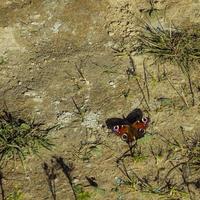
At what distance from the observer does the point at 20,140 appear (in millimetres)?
7016

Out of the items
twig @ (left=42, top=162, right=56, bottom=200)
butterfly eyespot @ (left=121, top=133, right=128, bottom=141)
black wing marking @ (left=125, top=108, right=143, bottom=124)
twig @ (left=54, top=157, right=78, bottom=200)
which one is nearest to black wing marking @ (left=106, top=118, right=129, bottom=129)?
black wing marking @ (left=125, top=108, right=143, bottom=124)

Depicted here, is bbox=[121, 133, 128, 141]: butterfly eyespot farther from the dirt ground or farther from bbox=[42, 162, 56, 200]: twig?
bbox=[42, 162, 56, 200]: twig

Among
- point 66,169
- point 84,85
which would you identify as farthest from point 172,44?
point 66,169

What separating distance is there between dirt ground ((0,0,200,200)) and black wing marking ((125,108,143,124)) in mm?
66

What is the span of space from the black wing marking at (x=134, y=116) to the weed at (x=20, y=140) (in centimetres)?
108

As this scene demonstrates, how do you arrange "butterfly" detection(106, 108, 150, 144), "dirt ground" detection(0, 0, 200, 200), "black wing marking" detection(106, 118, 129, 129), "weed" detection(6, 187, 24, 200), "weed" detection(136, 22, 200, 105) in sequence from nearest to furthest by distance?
1. "weed" detection(6, 187, 24, 200)
2. "dirt ground" detection(0, 0, 200, 200)
3. "butterfly" detection(106, 108, 150, 144)
4. "black wing marking" detection(106, 118, 129, 129)
5. "weed" detection(136, 22, 200, 105)

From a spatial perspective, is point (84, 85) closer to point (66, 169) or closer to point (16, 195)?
point (66, 169)

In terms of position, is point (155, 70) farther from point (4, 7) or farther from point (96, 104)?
point (4, 7)

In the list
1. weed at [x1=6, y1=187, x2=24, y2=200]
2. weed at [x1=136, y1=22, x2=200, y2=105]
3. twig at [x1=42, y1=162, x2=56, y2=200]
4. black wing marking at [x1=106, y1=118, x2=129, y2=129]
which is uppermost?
weed at [x1=136, y1=22, x2=200, y2=105]

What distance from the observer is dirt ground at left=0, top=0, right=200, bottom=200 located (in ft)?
22.1

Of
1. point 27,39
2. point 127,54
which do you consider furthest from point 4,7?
point 127,54

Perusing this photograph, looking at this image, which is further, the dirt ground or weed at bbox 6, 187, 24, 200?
the dirt ground

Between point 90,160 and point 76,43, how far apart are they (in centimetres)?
205

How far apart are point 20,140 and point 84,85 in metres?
1.23
